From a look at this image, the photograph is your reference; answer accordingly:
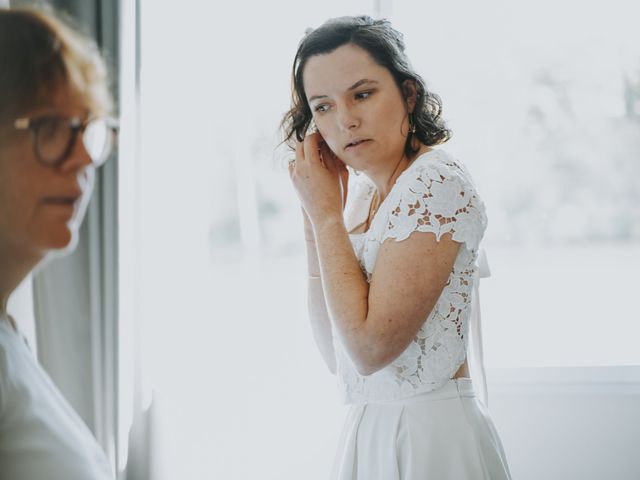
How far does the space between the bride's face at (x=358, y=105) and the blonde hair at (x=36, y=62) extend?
699mm

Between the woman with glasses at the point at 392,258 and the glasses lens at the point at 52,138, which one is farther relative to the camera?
the woman with glasses at the point at 392,258

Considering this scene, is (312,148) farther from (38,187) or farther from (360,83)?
(38,187)

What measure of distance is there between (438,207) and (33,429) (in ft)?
2.23

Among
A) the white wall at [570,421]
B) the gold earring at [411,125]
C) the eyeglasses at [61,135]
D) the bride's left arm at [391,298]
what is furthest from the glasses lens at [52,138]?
the white wall at [570,421]

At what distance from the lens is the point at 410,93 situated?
3.93 ft

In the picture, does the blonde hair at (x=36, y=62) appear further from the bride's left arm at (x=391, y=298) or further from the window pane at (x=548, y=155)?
the window pane at (x=548, y=155)

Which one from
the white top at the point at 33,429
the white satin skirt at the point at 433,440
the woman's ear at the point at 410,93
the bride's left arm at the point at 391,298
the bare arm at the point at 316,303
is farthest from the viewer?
the bare arm at the point at 316,303

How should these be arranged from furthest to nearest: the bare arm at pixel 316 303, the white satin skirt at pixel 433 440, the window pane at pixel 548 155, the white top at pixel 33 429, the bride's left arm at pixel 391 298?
1. the window pane at pixel 548 155
2. the bare arm at pixel 316 303
3. the white satin skirt at pixel 433 440
4. the bride's left arm at pixel 391 298
5. the white top at pixel 33 429

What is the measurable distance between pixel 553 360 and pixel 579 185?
0.58 m

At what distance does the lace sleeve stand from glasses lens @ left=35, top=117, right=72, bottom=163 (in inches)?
23.8

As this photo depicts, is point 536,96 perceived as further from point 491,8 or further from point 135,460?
point 135,460

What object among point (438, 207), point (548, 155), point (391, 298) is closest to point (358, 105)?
point (438, 207)

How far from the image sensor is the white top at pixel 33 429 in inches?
17.1

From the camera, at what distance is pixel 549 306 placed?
220 centimetres
